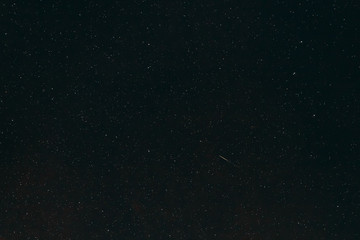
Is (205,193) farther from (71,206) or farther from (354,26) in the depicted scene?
(354,26)

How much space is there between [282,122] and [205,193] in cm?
16

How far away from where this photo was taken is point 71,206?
2.20 ft

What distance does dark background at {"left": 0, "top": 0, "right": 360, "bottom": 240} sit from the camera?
0.61 meters

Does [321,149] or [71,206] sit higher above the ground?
[321,149]

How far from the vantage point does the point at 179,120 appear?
641 mm

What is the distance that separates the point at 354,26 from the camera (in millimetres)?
597

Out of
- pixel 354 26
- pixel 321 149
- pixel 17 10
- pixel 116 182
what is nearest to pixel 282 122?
pixel 321 149

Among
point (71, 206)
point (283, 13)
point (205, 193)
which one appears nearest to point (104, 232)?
point (71, 206)

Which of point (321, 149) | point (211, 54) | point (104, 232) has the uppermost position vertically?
point (211, 54)

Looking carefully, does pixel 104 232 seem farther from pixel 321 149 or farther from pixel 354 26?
pixel 354 26

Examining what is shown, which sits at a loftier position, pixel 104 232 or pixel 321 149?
pixel 321 149

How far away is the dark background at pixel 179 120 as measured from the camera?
61 centimetres

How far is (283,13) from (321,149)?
0.70 ft

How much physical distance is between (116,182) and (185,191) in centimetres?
11
